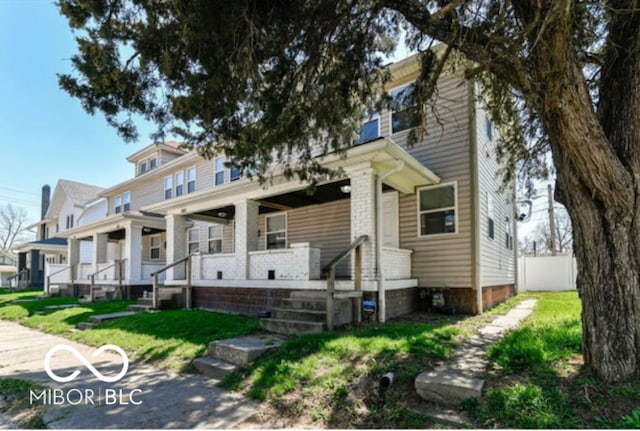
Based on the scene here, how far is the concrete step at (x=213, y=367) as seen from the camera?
15.9ft

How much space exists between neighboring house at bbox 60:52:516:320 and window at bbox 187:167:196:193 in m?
4.51

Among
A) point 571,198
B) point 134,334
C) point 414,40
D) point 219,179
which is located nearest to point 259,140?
point 414,40

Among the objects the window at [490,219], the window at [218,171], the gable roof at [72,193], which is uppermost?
the gable roof at [72,193]

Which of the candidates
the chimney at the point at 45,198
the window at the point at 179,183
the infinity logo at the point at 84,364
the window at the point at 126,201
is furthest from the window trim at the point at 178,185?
the chimney at the point at 45,198

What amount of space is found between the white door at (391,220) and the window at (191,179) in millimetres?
9548

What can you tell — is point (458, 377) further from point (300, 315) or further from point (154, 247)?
point (154, 247)

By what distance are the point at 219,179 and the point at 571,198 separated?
1290cm

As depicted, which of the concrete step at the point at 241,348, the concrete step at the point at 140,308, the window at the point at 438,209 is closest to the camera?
the concrete step at the point at 241,348

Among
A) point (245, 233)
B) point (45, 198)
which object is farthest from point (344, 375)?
point (45, 198)

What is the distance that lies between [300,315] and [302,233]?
5.24 meters

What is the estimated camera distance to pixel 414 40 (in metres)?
5.99

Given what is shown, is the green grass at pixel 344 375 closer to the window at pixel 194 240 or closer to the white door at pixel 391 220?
the white door at pixel 391 220

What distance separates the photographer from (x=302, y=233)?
11.8 m

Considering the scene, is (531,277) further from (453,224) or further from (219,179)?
(219,179)
